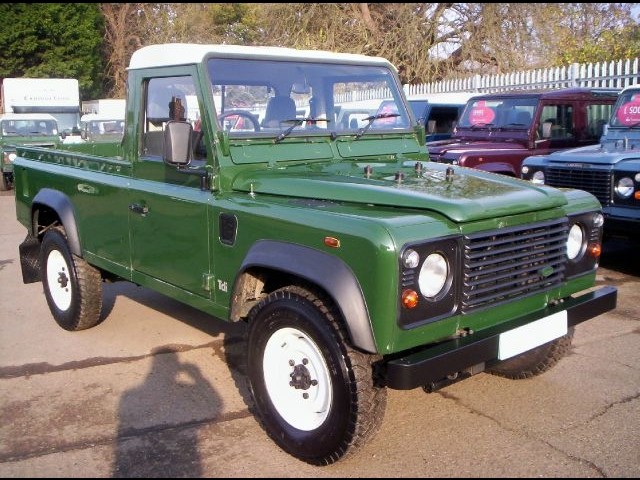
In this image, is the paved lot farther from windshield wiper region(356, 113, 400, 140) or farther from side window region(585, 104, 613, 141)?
side window region(585, 104, 613, 141)

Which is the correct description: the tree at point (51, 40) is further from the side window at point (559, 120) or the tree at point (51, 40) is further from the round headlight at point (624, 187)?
the round headlight at point (624, 187)

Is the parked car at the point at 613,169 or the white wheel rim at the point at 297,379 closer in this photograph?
the white wheel rim at the point at 297,379

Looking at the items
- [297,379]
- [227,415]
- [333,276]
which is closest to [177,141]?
[333,276]

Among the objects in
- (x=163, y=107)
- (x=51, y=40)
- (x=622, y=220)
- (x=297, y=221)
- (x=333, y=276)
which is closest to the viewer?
(x=333, y=276)

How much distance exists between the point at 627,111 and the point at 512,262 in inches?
225

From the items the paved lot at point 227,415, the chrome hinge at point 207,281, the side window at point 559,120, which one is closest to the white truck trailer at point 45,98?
the side window at point 559,120

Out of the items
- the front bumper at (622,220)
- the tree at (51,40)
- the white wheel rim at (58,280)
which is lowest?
the white wheel rim at (58,280)

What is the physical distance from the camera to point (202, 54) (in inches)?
152

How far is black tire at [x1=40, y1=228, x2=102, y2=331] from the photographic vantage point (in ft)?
17.3

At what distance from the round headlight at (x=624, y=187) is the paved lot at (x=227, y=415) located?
162cm

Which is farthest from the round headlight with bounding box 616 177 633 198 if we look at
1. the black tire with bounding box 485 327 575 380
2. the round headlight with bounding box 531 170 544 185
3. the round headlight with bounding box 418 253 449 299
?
the round headlight with bounding box 418 253 449 299

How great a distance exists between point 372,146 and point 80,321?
2777 mm

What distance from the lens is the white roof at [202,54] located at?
12.9 ft

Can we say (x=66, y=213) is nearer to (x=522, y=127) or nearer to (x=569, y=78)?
(x=522, y=127)
